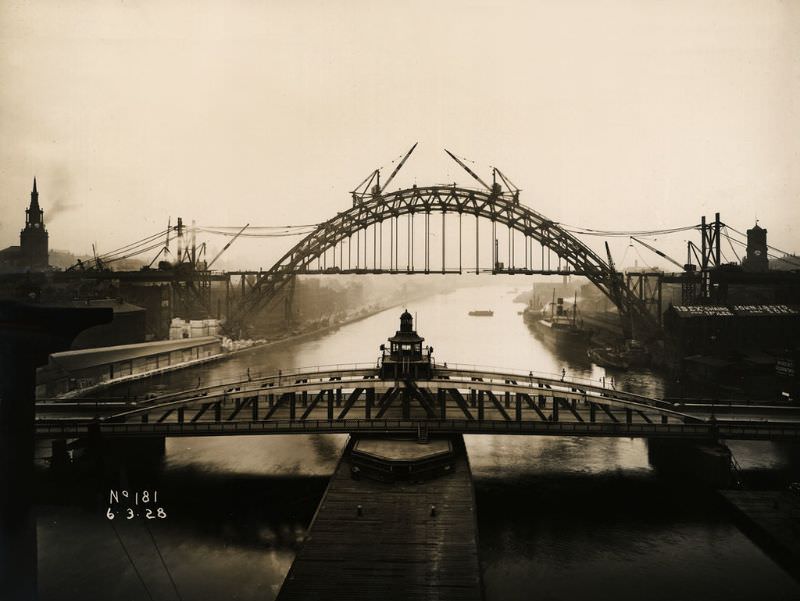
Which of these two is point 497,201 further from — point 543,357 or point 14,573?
point 14,573

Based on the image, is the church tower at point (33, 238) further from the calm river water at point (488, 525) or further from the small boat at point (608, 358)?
the small boat at point (608, 358)

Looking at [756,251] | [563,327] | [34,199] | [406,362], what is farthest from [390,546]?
[563,327]

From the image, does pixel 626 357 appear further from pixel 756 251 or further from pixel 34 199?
pixel 34 199

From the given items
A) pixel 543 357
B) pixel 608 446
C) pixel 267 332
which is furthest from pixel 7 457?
pixel 267 332

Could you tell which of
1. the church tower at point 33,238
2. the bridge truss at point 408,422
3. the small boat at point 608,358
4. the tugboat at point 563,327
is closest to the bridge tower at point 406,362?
the bridge truss at point 408,422

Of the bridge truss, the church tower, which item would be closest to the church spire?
the church tower
